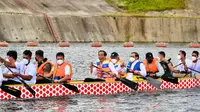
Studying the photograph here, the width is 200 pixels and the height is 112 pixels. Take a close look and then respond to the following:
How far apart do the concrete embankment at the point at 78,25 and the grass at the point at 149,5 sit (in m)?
5.78

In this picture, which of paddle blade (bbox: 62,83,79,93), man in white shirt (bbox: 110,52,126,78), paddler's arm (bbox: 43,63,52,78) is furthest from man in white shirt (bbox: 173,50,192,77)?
paddler's arm (bbox: 43,63,52,78)

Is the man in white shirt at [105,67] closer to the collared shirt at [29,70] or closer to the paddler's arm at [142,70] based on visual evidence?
the paddler's arm at [142,70]

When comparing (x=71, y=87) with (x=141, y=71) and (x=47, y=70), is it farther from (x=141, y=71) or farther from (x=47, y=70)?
(x=141, y=71)

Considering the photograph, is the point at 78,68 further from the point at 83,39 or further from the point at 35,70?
the point at 83,39

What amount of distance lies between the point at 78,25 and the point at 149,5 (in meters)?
23.0

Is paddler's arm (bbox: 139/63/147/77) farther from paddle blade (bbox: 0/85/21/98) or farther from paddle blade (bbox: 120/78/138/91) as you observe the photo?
paddle blade (bbox: 0/85/21/98)

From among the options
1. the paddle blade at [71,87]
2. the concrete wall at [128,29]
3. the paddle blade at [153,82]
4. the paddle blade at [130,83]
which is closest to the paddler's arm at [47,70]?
the paddle blade at [71,87]

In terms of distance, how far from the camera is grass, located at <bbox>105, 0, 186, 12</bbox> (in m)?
106

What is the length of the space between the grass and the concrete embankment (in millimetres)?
5782

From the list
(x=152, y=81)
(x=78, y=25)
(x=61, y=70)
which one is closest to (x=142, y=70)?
(x=152, y=81)

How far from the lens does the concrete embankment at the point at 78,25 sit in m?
81.9

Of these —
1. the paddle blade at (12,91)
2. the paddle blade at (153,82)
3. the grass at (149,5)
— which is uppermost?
the grass at (149,5)

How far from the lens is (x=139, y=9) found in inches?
4168

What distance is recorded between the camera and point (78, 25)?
8725 cm
